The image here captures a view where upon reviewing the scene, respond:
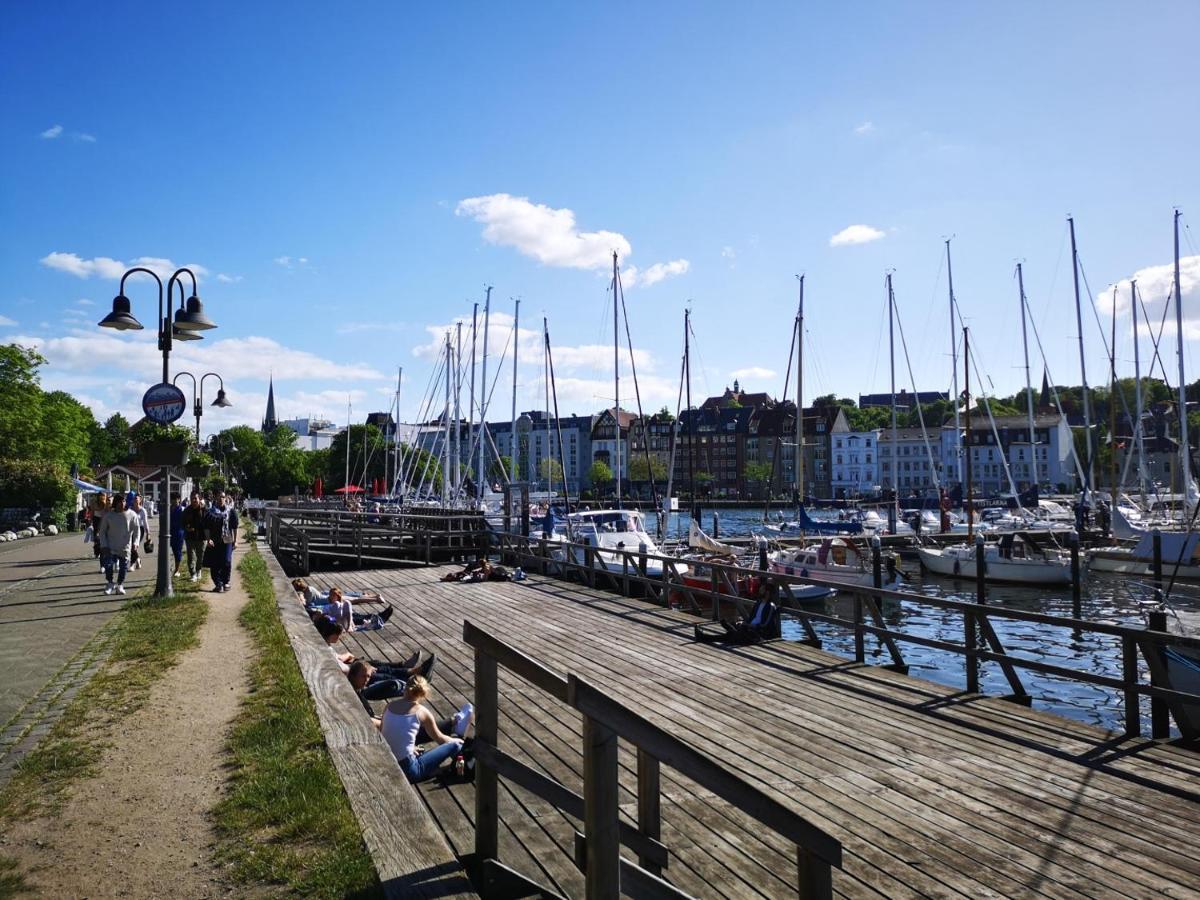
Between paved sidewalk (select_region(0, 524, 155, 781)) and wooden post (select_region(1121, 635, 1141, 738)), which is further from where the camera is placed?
wooden post (select_region(1121, 635, 1141, 738))

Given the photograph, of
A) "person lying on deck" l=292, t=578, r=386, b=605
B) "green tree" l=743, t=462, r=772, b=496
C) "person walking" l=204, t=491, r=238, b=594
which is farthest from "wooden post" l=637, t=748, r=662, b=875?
"green tree" l=743, t=462, r=772, b=496

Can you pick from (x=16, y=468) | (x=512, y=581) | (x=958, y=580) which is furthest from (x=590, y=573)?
(x=16, y=468)

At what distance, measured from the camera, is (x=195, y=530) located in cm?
1847

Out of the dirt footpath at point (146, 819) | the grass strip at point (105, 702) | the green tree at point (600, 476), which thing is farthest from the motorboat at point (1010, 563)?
the green tree at point (600, 476)

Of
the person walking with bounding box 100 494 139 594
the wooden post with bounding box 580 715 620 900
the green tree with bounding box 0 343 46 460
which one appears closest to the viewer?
the wooden post with bounding box 580 715 620 900

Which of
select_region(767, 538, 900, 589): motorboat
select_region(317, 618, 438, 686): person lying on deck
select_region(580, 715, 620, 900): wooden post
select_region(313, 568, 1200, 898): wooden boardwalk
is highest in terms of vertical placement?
select_region(580, 715, 620, 900): wooden post

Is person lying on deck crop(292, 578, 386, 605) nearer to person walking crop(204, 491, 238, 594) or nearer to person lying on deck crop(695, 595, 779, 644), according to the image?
person walking crop(204, 491, 238, 594)

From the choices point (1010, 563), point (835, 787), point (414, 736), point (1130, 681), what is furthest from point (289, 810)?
point (1010, 563)

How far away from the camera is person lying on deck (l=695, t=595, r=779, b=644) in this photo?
12.8m

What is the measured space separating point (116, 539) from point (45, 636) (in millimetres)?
4494

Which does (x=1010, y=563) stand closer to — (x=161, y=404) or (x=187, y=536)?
(x=187, y=536)

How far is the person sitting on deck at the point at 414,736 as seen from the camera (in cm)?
676

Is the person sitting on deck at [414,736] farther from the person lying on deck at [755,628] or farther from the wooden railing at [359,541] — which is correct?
the wooden railing at [359,541]

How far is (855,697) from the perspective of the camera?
31.5 feet
